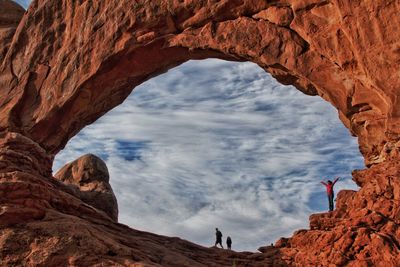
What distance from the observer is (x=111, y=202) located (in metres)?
32.1

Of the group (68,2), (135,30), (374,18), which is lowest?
(374,18)

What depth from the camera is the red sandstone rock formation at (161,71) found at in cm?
1686

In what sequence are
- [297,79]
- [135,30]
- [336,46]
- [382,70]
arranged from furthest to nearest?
[135,30] < [297,79] < [336,46] < [382,70]

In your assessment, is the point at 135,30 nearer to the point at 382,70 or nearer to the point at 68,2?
the point at 68,2

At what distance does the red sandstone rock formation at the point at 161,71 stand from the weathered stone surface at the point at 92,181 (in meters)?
4.21

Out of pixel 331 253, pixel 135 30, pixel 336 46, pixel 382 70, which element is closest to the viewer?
pixel 331 253

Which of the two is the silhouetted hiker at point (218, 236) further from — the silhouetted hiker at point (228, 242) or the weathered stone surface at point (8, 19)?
the weathered stone surface at point (8, 19)

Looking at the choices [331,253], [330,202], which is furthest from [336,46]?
[331,253]

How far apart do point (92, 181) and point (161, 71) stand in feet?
33.1

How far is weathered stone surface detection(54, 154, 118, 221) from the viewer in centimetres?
3152

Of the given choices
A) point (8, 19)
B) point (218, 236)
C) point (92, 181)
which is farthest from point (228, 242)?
point (8, 19)

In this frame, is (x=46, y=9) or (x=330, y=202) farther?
(x=46, y=9)

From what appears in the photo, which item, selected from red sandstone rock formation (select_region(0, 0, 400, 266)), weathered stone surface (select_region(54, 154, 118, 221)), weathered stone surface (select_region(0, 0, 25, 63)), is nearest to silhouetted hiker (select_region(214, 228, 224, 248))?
weathered stone surface (select_region(54, 154, 118, 221))

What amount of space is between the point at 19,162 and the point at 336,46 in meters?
13.3
